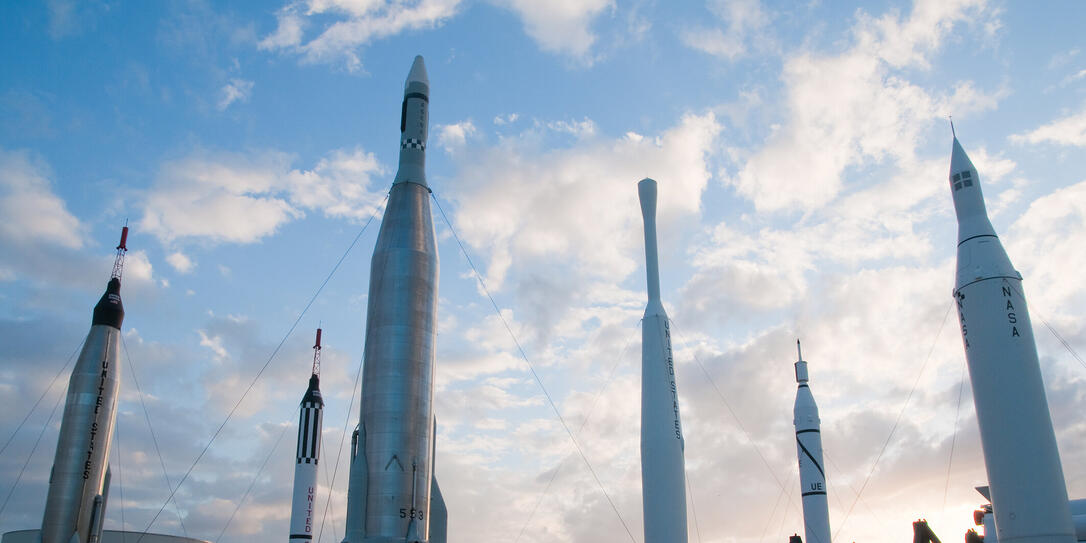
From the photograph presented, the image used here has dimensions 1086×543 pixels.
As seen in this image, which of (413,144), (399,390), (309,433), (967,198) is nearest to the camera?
(399,390)

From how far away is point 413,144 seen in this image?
22.0 m

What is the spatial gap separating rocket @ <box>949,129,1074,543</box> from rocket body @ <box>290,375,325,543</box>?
25081 millimetres

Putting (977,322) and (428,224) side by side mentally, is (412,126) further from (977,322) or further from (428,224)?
(977,322)

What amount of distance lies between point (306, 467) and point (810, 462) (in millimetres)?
20861

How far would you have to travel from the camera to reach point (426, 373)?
1906 centimetres

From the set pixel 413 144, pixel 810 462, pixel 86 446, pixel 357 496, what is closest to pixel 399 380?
pixel 357 496

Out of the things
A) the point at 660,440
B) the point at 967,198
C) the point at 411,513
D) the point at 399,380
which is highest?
the point at 967,198

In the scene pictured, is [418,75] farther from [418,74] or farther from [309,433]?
[309,433]

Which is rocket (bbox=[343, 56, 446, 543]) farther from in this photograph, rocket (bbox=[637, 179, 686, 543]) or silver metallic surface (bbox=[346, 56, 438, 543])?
rocket (bbox=[637, 179, 686, 543])

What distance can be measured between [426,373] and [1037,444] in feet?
47.5

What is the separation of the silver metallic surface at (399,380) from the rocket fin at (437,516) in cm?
128

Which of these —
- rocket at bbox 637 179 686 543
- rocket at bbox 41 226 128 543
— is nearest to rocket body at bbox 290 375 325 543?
rocket at bbox 41 226 128 543

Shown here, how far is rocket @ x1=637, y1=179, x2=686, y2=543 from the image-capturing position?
72.0 ft

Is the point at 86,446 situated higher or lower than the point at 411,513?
higher
